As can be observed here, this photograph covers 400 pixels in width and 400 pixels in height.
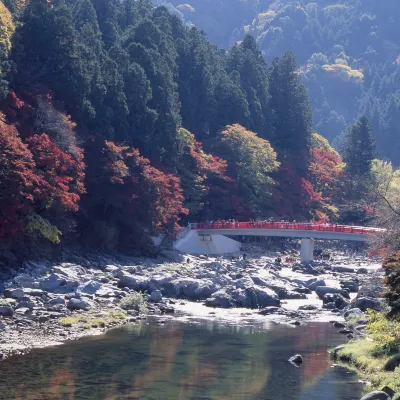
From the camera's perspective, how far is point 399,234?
39125 millimetres

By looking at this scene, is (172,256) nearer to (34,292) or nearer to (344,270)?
(344,270)

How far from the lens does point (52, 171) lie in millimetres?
49719

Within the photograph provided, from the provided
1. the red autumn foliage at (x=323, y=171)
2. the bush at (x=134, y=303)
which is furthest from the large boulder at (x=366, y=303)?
the red autumn foliage at (x=323, y=171)

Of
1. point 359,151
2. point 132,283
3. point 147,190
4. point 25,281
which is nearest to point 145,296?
point 132,283

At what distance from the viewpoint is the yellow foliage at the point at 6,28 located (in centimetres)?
5682

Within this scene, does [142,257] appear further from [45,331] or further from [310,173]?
[310,173]

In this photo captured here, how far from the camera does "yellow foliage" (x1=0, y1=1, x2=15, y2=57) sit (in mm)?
56816

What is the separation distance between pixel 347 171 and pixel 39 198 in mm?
65854

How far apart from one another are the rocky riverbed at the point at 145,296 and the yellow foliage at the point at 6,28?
15.5 metres

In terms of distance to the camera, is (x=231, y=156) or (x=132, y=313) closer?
(x=132, y=313)

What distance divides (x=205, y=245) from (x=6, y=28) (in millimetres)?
26940

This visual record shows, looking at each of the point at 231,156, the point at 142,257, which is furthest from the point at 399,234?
the point at 231,156

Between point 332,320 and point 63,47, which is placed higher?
point 63,47

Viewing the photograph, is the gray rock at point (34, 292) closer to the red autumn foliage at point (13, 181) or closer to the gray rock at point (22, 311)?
the gray rock at point (22, 311)
